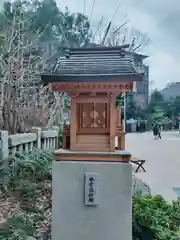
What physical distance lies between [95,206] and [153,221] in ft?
2.81

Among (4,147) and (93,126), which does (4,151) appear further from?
(93,126)

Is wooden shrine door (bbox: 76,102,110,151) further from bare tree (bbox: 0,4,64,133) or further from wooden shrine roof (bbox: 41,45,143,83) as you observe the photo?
bare tree (bbox: 0,4,64,133)

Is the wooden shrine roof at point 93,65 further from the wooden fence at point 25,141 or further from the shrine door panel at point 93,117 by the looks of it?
the wooden fence at point 25,141

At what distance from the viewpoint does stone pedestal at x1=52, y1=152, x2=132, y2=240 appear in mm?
2676

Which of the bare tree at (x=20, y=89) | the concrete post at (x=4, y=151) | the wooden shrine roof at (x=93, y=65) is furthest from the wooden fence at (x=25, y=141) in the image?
the wooden shrine roof at (x=93, y=65)

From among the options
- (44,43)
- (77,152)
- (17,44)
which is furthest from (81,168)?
(44,43)

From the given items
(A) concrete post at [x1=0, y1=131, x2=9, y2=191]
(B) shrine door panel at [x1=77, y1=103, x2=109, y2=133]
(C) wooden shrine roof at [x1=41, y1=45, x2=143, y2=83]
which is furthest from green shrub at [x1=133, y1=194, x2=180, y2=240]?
(A) concrete post at [x1=0, y1=131, x2=9, y2=191]

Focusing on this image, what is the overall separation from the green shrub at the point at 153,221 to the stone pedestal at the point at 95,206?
0.48 m

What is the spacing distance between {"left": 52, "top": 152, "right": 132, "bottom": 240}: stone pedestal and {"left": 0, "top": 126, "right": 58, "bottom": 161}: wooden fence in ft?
5.97

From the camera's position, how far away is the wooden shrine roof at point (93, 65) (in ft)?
8.26

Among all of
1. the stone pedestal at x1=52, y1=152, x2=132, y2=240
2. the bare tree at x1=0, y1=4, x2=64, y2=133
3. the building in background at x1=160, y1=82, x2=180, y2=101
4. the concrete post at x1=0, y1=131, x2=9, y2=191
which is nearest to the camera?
the stone pedestal at x1=52, y1=152, x2=132, y2=240

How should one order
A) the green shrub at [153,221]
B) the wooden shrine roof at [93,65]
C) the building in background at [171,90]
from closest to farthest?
the wooden shrine roof at [93,65] → the green shrub at [153,221] → the building in background at [171,90]

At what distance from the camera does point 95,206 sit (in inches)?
107

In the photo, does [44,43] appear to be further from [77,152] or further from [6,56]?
[77,152]
